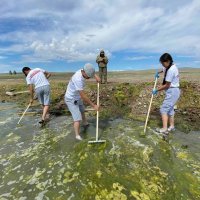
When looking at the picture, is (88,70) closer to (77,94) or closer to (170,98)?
(77,94)

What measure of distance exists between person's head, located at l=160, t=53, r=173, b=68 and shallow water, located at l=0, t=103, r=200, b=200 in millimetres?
2689

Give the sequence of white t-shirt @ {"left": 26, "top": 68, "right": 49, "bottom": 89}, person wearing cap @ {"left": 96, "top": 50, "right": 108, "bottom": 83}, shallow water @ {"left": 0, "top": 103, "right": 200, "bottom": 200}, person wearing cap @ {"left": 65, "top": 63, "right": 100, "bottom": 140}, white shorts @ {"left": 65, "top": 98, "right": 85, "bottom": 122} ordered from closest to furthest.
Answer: shallow water @ {"left": 0, "top": 103, "right": 200, "bottom": 200} → person wearing cap @ {"left": 65, "top": 63, "right": 100, "bottom": 140} → white shorts @ {"left": 65, "top": 98, "right": 85, "bottom": 122} → white t-shirt @ {"left": 26, "top": 68, "right": 49, "bottom": 89} → person wearing cap @ {"left": 96, "top": 50, "right": 108, "bottom": 83}

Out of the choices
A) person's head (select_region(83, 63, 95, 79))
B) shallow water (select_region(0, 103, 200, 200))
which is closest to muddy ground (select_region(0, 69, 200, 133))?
shallow water (select_region(0, 103, 200, 200))

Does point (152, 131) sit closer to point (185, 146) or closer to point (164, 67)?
point (185, 146)

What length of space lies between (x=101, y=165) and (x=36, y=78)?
628cm

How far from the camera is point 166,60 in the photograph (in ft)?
32.8

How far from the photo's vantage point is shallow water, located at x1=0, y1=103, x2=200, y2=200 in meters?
6.90

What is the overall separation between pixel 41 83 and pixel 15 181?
601cm

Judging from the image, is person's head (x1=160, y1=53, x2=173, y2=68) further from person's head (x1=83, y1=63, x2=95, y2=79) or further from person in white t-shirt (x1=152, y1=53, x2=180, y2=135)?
person's head (x1=83, y1=63, x2=95, y2=79)

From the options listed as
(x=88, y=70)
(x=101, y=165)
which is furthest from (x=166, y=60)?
(x=101, y=165)

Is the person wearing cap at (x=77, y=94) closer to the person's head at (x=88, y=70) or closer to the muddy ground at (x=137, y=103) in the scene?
the person's head at (x=88, y=70)

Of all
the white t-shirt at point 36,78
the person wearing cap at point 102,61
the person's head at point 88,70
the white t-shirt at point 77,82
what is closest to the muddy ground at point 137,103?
the person wearing cap at point 102,61

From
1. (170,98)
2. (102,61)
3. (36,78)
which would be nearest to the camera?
(170,98)

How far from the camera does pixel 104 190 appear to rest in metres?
6.80
